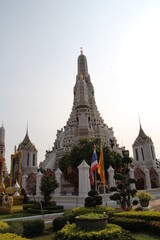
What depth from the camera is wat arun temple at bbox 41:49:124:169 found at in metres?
42.2

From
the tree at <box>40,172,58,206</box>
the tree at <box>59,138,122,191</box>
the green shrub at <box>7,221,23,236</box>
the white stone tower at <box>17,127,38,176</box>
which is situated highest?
the white stone tower at <box>17,127,38,176</box>

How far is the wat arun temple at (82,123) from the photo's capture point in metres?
42.2

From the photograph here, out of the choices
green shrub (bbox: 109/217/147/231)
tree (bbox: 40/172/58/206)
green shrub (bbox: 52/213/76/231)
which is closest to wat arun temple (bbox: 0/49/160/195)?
tree (bbox: 40/172/58/206)

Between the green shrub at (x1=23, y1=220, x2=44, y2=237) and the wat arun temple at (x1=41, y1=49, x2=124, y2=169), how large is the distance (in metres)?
30.9

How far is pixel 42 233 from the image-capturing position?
9070 millimetres

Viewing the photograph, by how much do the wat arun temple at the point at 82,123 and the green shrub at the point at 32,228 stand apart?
30.9m

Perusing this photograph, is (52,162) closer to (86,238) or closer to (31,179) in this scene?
(31,179)

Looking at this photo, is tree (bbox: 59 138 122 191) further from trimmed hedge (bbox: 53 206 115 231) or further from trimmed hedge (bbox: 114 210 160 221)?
trimmed hedge (bbox: 114 210 160 221)

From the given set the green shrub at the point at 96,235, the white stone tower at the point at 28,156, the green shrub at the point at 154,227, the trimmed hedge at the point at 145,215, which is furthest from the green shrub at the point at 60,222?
the white stone tower at the point at 28,156

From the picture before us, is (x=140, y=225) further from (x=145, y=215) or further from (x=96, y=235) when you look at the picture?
(x=96, y=235)

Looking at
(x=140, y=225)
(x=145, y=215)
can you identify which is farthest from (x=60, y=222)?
(x=145, y=215)

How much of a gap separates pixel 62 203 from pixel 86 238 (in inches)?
531

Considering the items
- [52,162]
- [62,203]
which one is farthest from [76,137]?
[62,203]

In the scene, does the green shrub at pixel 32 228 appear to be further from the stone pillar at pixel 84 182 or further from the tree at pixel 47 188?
the tree at pixel 47 188
